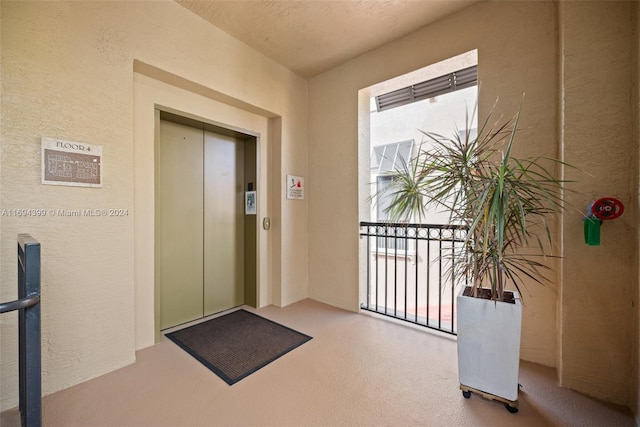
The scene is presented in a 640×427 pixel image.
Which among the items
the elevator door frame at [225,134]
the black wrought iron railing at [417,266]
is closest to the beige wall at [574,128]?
the black wrought iron railing at [417,266]

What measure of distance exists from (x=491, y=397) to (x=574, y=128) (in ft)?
5.67

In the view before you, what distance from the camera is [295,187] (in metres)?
3.32

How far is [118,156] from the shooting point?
6.42 feet

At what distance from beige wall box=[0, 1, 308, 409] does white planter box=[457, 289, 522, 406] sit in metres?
2.33

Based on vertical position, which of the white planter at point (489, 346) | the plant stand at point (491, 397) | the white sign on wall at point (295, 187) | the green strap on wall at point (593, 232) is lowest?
the plant stand at point (491, 397)

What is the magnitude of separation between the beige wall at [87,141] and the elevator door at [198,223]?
34cm

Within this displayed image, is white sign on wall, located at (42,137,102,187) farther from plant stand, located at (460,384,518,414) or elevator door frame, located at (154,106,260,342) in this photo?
plant stand, located at (460,384,518,414)

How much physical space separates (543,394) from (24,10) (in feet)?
12.8

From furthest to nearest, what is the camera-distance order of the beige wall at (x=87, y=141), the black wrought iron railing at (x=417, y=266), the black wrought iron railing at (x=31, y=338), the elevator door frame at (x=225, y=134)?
the elevator door frame at (x=225, y=134) → the black wrought iron railing at (x=417, y=266) → the beige wall at (x=87, y=141) → the black wrought iron railing at (x=31, y=338)

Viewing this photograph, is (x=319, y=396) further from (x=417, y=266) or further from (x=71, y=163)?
(x=71, y=163)

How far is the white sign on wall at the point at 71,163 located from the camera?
1678 millimetres

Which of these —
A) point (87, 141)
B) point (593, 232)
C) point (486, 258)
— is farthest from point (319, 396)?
point (87, 141)

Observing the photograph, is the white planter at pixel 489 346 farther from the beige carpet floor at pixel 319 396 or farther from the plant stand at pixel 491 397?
the beige carpet floor at pixel 319 396

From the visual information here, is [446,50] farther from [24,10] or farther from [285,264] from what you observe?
[24,10]
